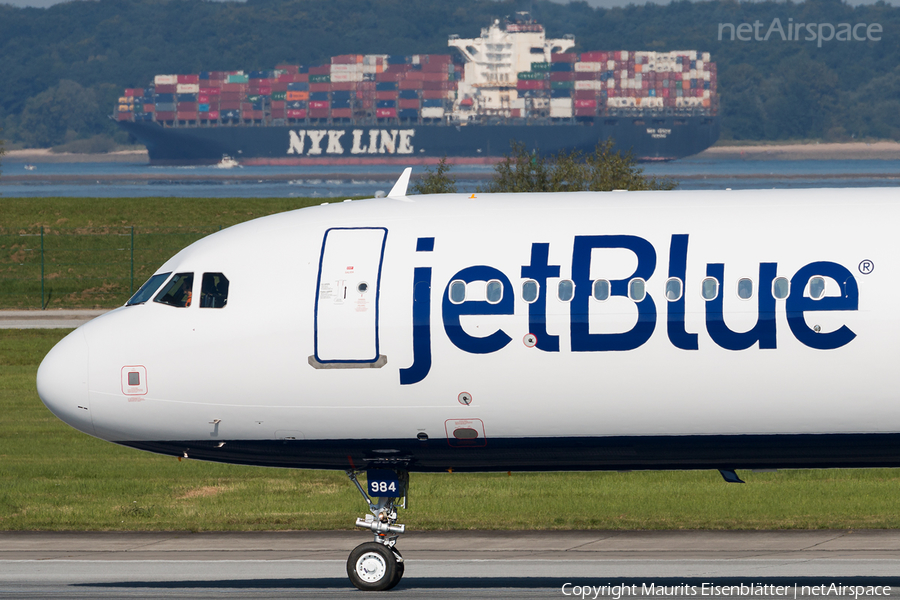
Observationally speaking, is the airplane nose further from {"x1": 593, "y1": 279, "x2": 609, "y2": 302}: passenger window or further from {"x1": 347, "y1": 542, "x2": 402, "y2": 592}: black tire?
{"x1": 593, "y1": 279, "x2": 609, "y2": 302}: passenger window

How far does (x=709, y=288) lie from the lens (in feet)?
45.6

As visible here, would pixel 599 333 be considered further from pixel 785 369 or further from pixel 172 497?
pixel 172 497

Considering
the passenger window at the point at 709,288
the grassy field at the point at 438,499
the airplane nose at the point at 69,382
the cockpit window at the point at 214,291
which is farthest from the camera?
the grassy field at the point at 438,499

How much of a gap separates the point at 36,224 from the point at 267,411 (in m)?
61.8

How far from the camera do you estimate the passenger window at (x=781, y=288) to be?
1377 centimetres

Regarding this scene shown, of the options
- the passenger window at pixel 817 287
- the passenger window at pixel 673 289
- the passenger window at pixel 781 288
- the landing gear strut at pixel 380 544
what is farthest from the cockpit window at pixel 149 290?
the passenger window at pixel 817 287

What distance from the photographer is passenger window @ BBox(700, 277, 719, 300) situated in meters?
13.9

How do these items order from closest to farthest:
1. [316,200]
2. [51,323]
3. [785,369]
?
1. [785,369]
2. [51,323]
3. [316,200]

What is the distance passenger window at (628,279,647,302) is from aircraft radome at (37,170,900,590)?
1 cm

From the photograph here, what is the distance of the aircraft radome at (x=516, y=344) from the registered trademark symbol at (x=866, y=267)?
2 centimetres

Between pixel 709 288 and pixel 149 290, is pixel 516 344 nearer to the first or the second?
pixel 709 288

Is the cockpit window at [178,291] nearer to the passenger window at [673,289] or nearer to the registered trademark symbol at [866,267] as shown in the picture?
the passenger window at [673,289]

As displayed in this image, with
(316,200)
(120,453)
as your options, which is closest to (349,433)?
(120,453)

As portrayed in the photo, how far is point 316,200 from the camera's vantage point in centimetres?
8175
